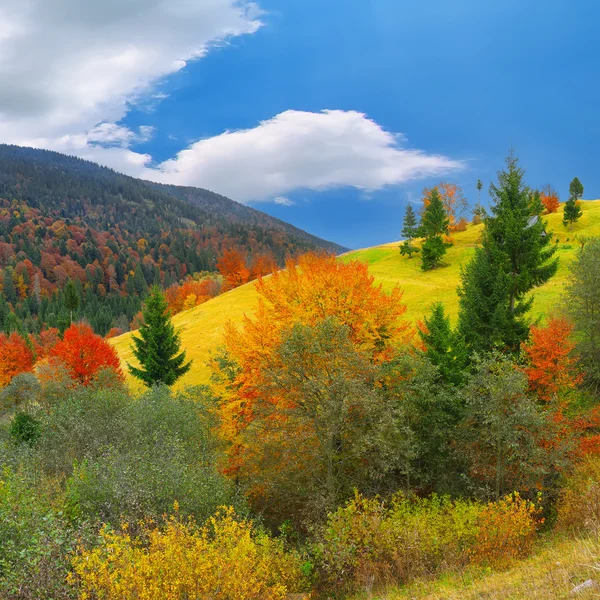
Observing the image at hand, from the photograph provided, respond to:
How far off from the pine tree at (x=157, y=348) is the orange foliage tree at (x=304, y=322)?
1986 centimetres

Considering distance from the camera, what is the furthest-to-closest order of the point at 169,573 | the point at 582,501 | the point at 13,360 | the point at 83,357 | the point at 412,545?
1. the point at 13,360
2. the point at 83,357
3. the point at 582,501
4. the point at 412,545
5. the point at 169,573

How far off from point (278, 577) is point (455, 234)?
8711 centimetres

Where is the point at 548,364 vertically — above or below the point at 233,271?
below

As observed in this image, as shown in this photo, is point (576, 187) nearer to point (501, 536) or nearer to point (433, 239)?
point (433, 239)

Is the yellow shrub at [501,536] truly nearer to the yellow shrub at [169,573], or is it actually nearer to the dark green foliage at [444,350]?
the yellow shrub at [169,573]

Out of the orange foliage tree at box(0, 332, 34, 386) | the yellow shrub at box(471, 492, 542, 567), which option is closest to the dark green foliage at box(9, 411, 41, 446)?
the yellow shrub at box(471, 492, 542, 567)

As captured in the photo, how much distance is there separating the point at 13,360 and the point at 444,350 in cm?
7864

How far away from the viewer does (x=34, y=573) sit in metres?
14.5

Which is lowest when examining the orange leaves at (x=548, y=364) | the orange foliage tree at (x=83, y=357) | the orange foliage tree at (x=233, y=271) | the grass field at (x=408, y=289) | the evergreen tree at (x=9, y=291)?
the orange leaves at (x=548, y=364)

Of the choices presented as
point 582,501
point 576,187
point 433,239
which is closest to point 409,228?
point 433,239

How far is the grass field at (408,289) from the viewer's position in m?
57.1

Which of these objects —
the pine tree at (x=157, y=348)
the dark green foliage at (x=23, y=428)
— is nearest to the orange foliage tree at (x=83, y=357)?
the pine tree at (x=157, y=348)

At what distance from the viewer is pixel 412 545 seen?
1877 cm

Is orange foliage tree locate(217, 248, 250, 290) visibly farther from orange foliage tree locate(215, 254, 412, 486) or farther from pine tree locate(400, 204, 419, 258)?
orange foliage tree locate(215, 254, 412, 486)
